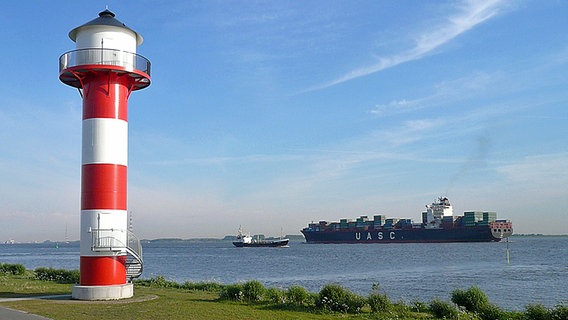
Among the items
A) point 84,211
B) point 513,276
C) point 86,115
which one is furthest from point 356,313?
point 513,276

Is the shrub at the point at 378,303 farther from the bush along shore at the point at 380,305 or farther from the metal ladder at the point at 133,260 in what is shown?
the metal ladder at the point at 133,260

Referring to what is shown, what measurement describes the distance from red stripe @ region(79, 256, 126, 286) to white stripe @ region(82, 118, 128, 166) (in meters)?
2.76

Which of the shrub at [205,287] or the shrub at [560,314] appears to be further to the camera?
the shrub at [205,287]

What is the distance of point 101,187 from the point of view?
16.3m

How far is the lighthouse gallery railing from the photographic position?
1653cm

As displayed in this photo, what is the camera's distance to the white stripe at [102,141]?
16375 mm

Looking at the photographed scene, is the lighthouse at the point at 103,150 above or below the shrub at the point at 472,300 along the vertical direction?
above

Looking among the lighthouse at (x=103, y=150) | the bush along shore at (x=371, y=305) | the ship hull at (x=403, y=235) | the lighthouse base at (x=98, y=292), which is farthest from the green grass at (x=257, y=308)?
the ship hull at (x=403, y=235)

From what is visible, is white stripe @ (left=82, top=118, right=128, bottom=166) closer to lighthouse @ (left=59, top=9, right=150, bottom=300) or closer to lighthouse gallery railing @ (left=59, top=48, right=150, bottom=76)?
lighthouse @ (left=59, top=9, right=150, bottom=300)

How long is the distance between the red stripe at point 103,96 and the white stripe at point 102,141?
20 centimetres

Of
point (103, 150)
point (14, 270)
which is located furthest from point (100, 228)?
point (14, 270)

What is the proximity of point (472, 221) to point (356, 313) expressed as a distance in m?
94.8

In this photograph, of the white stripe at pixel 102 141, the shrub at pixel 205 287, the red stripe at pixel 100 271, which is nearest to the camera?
the red stripe at pixel 100 271

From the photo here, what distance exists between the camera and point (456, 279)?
118 ft
